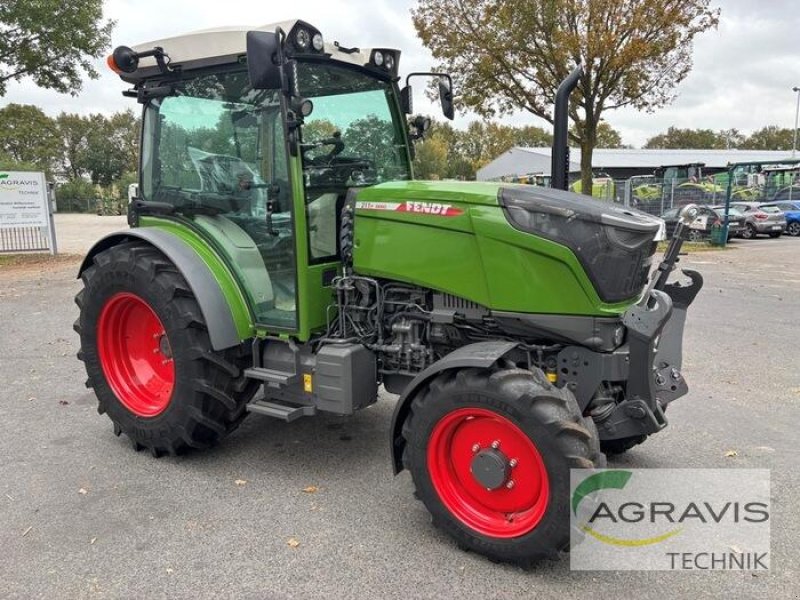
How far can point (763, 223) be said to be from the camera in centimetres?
2141

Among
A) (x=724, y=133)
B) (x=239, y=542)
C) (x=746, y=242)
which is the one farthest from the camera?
(x=724, y=133)

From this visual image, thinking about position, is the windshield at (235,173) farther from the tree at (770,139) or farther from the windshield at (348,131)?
the tree at (770,139)

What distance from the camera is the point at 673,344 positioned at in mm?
3645

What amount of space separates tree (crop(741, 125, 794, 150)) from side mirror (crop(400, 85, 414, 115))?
92.7m

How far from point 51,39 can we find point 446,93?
1496cm

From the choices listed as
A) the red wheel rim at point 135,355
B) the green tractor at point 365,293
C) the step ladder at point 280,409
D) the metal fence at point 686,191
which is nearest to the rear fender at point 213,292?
the green tractor at point 365,293

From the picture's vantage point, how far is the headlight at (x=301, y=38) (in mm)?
3314

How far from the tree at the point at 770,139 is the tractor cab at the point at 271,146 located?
93079 mm

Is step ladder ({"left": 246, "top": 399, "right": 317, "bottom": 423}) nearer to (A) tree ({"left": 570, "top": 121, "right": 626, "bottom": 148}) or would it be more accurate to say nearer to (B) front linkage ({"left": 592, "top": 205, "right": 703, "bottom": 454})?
(B) front linkage ({"left": 592, "top": 205, "right": 703, "bottom": 454})

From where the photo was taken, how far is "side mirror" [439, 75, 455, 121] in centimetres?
414

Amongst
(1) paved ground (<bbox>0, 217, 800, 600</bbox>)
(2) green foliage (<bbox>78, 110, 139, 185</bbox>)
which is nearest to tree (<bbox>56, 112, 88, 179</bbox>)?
(2) green foliage (<bbox>78, 110, 139, 185</bbox>)

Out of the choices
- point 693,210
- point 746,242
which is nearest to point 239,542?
point 693,210

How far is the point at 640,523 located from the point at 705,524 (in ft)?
1.09

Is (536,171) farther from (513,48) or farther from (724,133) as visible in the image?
(724,133)
